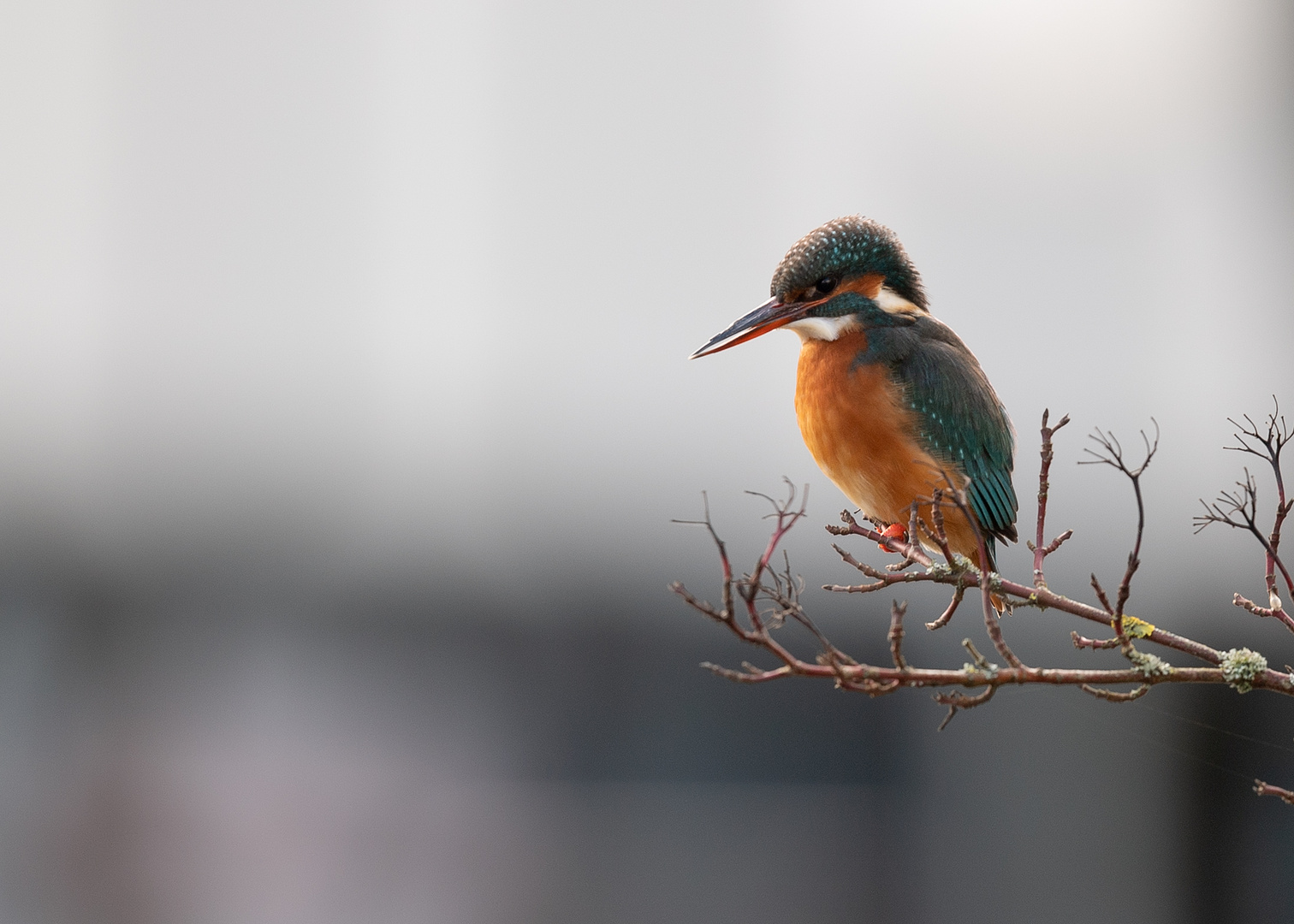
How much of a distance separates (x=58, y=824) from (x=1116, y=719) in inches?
145

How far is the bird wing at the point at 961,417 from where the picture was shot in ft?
2.72

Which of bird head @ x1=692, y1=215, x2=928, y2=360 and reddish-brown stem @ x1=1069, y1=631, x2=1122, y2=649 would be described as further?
bird head @ x1=692, y1=215, x2=928, y2=360

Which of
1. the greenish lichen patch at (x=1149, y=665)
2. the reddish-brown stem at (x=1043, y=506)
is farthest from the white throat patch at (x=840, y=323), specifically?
the greenish lichen patch at (x=1149, y=665)

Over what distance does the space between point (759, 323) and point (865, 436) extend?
0.55ft

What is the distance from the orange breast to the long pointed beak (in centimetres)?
11

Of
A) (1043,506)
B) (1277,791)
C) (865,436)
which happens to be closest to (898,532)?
(865,436)

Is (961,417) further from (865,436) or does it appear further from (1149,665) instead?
(1149,665)

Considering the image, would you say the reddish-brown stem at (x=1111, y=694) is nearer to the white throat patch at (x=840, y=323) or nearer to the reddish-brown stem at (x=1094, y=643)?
the reddish-brown stem at (x=1094, y=643)

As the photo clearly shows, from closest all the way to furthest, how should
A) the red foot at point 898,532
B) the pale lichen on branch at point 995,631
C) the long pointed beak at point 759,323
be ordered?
the pale lichen on branch at point 995,631
the long pointed beak at point 759,323
the red foot at point 898,532

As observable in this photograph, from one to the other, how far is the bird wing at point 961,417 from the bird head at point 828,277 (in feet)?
0.24

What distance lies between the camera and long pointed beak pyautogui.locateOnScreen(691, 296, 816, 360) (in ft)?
2.26

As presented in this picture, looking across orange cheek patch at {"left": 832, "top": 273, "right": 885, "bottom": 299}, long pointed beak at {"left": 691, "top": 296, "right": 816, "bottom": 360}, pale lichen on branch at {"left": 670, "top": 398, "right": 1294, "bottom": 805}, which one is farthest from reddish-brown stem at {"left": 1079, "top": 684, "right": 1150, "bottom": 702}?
orange cheek patch at {"left": 832, "top": 273, "right": 885, "bottom": 299}

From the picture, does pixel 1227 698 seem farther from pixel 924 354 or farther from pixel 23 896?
pixel 23 896

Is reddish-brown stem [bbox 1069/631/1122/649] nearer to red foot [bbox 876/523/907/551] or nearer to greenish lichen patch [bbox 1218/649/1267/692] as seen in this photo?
greenish lichen patch [bbox 1218/649/1267/692]
